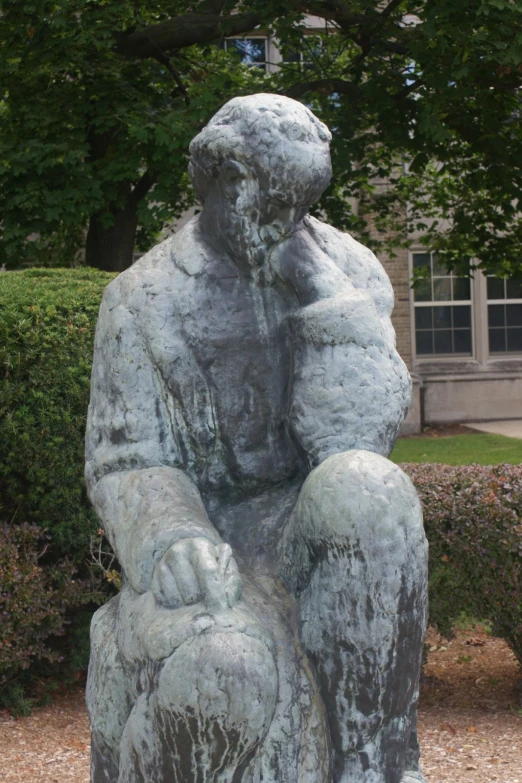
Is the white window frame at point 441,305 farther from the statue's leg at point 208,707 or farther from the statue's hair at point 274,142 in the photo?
the statue's leg at point 208,707

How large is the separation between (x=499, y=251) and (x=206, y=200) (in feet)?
31.0

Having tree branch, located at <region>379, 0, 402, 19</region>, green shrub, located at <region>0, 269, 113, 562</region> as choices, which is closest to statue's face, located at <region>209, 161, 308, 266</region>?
green shrub, located at <region>0, 269, 113, 562</region>

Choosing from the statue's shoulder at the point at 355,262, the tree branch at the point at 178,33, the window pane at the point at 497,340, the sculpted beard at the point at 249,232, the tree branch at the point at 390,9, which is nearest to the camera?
the sculpted beard at the point at 249,232

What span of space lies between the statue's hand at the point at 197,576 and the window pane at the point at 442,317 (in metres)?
18.3

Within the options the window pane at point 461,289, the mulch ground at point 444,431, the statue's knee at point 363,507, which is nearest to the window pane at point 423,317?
the window pane at point 461,289

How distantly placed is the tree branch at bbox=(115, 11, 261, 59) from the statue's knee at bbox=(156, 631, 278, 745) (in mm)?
8530

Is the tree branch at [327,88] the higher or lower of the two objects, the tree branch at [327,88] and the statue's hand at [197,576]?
the higher

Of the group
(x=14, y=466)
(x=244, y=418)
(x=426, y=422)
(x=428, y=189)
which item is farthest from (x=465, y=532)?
(x=426, y=422)

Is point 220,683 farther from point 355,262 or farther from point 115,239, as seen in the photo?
point 115,239

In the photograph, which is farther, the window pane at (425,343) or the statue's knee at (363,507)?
the window pane at (425,343)

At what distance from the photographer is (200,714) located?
2.02 m

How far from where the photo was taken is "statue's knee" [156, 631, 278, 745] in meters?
2.01

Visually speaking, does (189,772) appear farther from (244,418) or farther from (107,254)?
(107,254)

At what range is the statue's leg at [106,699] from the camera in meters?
2.38
